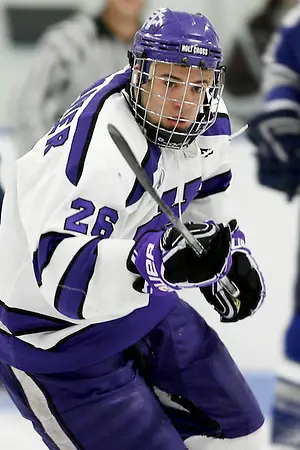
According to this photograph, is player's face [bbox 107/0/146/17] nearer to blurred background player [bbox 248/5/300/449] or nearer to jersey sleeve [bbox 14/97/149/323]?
blurred background player [bbox 248/5/300/449]

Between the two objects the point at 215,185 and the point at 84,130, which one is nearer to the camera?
the point at 84,130

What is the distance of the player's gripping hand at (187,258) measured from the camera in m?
1.47

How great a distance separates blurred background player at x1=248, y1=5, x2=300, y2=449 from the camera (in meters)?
2.87

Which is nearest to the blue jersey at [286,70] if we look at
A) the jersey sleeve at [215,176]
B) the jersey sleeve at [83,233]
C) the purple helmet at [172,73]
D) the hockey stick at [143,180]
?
the jersey sleeve at [215,176]

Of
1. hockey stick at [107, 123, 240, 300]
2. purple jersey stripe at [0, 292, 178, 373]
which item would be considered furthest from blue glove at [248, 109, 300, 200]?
hockey stick at [107, 123, 240, 300]

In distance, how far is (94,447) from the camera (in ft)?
5.89

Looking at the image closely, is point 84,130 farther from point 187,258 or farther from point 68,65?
point 68,65

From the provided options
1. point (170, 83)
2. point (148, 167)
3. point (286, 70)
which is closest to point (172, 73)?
point (170, 83)

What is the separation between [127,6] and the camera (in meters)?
3.75

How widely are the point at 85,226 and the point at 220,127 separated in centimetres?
46

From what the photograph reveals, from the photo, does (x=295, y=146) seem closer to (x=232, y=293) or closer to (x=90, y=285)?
(x=232, y=293)

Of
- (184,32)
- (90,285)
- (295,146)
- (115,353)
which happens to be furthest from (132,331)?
(295,146)

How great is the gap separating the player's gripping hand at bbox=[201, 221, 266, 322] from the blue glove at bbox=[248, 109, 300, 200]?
1014mm

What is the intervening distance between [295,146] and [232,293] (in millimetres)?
1160
